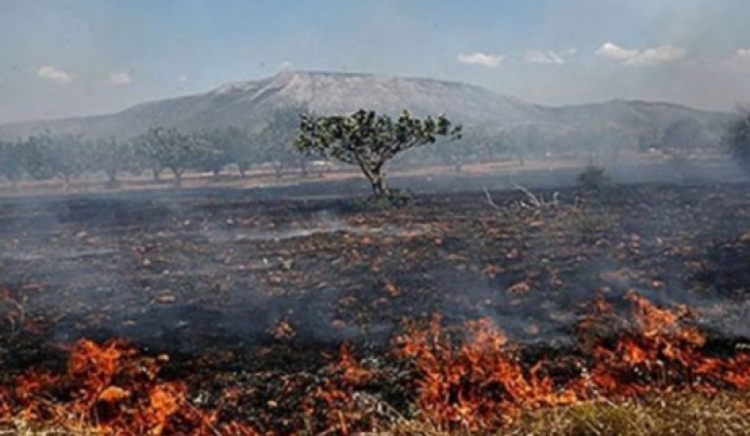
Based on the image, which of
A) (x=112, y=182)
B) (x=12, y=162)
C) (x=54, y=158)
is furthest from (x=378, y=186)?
(x=12, y=162)

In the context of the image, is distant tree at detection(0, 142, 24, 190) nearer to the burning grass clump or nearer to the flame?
the flame

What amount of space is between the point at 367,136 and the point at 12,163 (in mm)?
92844

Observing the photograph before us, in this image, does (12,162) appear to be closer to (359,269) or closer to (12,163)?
(12,163)

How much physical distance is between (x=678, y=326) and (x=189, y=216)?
136 feet

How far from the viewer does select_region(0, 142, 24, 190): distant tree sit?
125938mm

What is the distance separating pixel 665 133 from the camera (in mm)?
178125

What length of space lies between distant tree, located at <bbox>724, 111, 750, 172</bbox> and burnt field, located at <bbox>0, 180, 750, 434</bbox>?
32.5 meters

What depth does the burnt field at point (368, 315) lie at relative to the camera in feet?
44.1

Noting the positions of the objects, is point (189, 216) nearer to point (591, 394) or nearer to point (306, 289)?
point (306, 289)

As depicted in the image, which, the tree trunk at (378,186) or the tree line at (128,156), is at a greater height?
the tree line at (128,156)

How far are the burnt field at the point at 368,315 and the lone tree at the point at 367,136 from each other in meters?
14.6

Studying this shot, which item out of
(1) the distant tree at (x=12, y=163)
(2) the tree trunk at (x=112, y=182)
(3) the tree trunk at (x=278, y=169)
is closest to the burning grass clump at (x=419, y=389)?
(2) the tree trunk at (x=112, y=182)

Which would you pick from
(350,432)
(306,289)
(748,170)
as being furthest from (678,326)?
(748,170)

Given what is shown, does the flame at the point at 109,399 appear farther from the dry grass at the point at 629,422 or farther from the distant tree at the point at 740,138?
the distant tree at the point at 740,138
